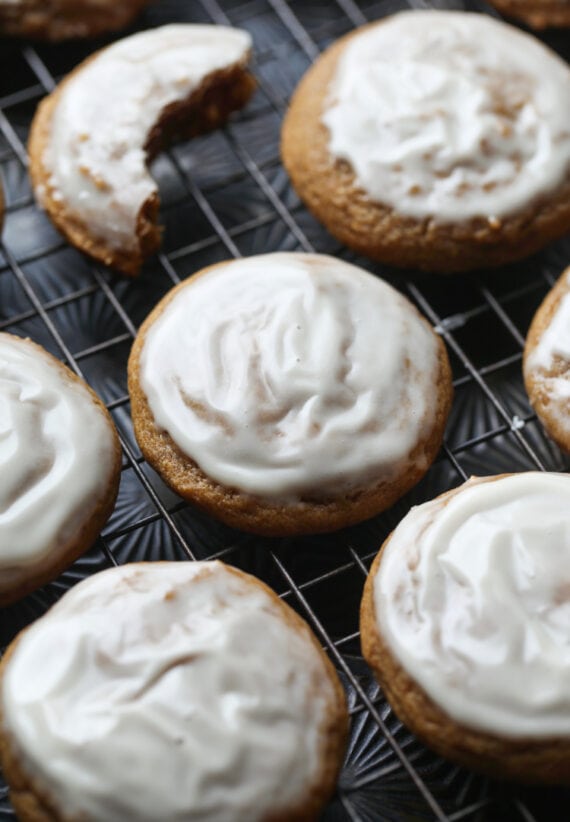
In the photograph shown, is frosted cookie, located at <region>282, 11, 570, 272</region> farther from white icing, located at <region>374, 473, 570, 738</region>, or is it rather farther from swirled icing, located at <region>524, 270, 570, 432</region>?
white icing, located at <region>374, 473, 570, 738</region>

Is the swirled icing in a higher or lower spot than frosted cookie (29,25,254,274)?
lower

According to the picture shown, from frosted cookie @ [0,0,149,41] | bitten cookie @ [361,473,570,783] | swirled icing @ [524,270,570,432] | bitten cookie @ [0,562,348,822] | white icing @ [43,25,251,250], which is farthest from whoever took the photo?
frosted cookie @ [0,0,149,41]

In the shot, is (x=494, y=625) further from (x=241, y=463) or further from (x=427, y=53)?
(x=427, y=53)

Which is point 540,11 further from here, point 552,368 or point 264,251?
point 552,368

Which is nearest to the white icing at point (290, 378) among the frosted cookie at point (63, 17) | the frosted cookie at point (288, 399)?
the frosted cookie at point (288, 399)

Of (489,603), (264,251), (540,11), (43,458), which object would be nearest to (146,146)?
(264,251)

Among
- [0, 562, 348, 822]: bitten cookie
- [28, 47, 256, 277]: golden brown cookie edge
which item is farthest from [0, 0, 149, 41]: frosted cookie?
[0, 562, 348, 822]: bitten cookie

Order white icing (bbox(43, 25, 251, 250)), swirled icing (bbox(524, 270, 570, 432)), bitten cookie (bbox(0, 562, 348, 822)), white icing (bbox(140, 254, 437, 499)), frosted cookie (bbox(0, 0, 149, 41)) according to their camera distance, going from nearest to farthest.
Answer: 1. bitten cookie (bbox(0, 562, 348, 822))
2. white icing (bbox(140, 254, 437, 499))
3. swirled icing (bbox(524, 270, 570, 432))
4. white icing (bbox(43, 25, 251, 250))
5. frosted cookie (bbox(0, 0, 149, 41))

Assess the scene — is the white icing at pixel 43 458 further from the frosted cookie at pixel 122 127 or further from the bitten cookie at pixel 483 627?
the bitten cookie at pixel 483 627
